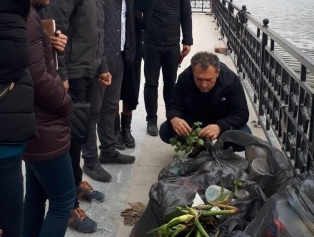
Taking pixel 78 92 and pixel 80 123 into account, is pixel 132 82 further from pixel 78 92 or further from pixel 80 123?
pixel 80 123

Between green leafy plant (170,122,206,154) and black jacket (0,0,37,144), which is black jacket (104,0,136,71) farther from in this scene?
black jacket (0,0,37,144)

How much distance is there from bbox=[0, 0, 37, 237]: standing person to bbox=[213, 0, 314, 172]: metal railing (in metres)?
1.67

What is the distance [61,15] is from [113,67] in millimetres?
1175

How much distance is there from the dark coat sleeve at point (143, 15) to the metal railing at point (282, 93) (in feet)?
3.53

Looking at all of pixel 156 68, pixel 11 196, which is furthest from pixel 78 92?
pixel 156 68

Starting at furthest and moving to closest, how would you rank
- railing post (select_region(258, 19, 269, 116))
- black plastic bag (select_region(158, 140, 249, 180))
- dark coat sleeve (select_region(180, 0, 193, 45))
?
dark coat sleeve (select_region(180, 0, 193, 45)) < railing post (select_region(258, 19, 269, 116)) < black plastic bag (select_region(158, 140, 249, 180))

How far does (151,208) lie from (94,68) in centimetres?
99

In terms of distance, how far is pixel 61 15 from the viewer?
2.95 metres

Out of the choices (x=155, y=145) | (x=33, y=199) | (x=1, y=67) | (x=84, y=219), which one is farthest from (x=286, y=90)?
(x=1, y=67)

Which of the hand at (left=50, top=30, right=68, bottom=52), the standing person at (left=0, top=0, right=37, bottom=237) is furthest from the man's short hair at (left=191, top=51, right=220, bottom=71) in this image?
the standing person at (left=0, top=0, right=37, bottom=237)

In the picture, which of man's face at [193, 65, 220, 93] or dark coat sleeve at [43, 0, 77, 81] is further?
man's face at [193, 65, 220, 93]

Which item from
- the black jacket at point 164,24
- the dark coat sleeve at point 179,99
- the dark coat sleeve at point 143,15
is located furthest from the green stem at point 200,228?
the black jacket at point 164,24

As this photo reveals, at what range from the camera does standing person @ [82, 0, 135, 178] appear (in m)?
3.94

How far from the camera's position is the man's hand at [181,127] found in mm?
3975
